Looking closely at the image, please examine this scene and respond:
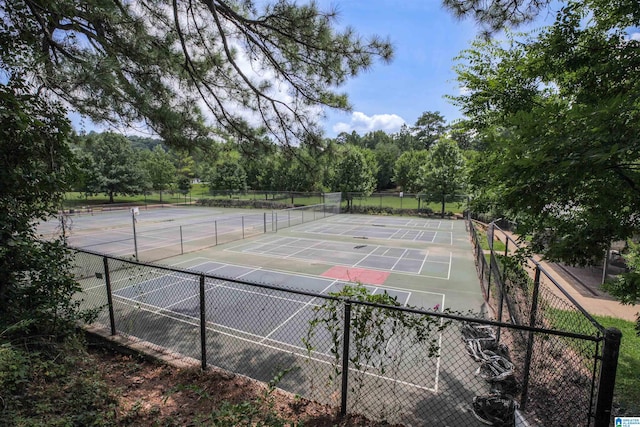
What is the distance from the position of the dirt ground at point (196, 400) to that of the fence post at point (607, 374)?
1.88m

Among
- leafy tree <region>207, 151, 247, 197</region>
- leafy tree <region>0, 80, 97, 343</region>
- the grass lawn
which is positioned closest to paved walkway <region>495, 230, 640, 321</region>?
the grass lawn

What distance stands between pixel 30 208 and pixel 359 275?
362 inches

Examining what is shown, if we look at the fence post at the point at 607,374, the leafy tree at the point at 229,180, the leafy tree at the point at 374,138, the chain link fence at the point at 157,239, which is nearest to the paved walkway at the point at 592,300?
the fence post at the point at 607,374

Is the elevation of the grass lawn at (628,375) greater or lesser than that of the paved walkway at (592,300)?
greater

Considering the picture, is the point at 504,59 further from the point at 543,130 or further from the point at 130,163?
the point at 130,163

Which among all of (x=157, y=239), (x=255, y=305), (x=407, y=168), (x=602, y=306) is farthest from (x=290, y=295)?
(x=407, y=168)

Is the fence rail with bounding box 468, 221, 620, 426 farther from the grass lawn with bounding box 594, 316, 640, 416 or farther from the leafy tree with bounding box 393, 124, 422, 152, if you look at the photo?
the leafy tree with bounding box 393, 124, 422, 152

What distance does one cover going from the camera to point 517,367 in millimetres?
4984

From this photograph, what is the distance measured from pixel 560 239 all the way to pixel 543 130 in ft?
5.62

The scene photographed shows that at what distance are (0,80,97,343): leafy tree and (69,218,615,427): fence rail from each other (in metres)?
0.92

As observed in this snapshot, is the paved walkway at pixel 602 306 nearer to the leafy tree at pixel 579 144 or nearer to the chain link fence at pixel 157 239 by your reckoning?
the leafy tree at pixel 579 144

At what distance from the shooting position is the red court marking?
1055 centimetres

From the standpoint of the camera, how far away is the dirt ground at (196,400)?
115 inches

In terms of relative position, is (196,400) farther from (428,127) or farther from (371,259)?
(428,127)
